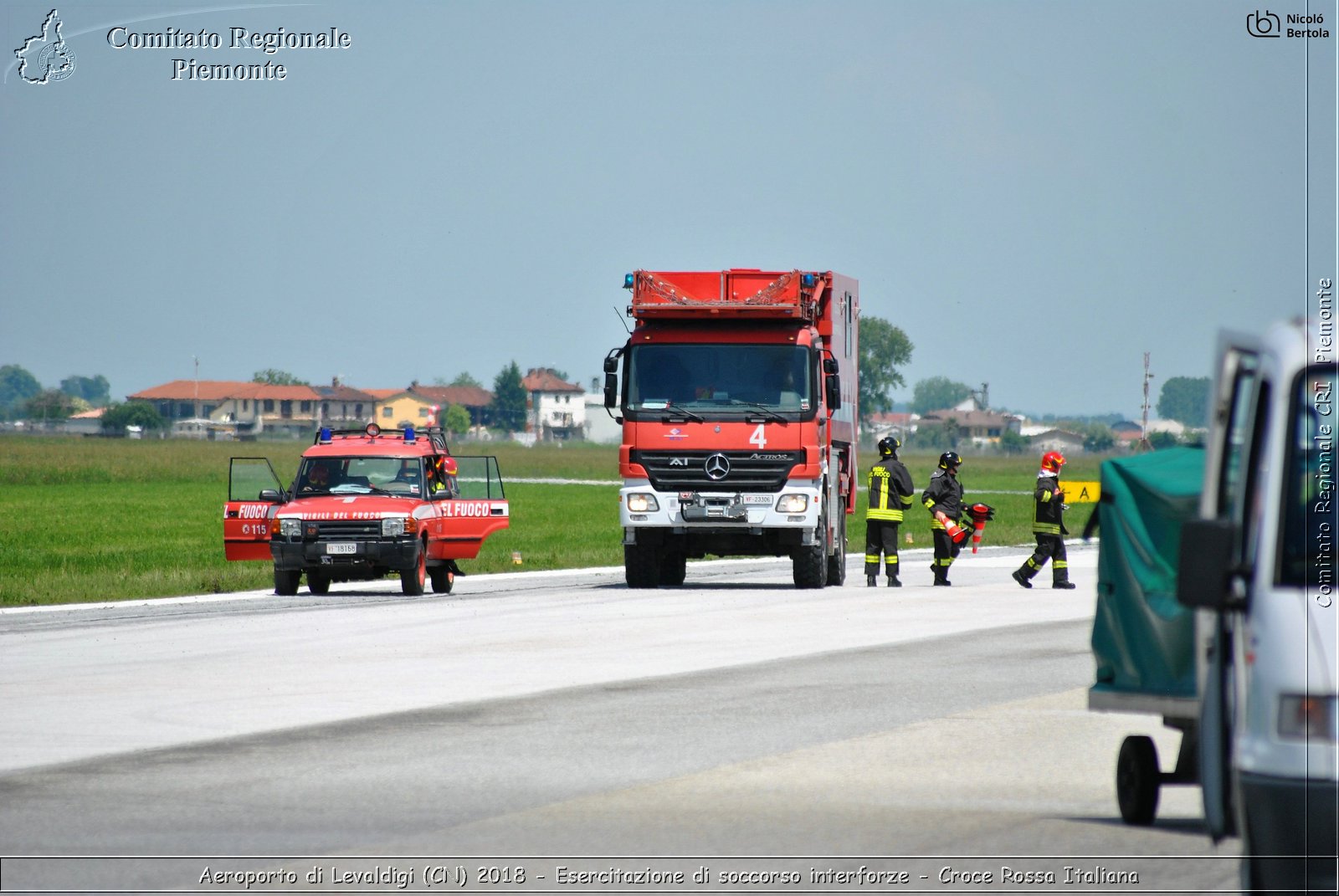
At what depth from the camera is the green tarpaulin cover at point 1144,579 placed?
326 inches

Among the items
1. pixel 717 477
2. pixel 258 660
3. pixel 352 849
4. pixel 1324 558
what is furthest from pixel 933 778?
pixel 717 477

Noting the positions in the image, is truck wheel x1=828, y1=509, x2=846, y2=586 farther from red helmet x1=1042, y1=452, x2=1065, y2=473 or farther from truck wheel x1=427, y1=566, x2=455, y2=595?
truck wheel x1=427, y1=566, x2=455, y2=595

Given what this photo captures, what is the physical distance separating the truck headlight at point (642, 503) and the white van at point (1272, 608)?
18960mm

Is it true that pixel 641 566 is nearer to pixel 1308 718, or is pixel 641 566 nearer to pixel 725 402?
pixel 725 402

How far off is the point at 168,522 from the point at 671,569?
24.1 m

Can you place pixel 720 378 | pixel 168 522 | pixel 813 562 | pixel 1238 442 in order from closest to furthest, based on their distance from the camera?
pixel 1238 442 → pixel 720 378 → pixel 813 562 → pixel 168 522

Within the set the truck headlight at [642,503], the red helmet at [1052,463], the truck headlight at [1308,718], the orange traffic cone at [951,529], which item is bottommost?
the orange traffic cone at [951,529]

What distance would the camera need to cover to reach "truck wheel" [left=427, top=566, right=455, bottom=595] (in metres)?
25.4

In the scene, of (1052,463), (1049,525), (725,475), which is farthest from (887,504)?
(725,475)

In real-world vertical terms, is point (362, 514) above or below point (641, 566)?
above

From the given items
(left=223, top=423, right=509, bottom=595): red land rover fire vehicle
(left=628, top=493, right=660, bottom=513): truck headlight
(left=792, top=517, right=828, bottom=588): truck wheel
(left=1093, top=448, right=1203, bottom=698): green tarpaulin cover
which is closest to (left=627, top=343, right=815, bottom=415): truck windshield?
(left=628, top=493, right=660, bottom=513): truck headlight

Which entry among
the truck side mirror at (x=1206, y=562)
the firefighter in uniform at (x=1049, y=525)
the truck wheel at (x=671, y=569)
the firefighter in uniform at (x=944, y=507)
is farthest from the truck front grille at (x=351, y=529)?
the truck side mirror at (x=1206, y=562)

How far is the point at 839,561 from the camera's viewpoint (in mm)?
27875

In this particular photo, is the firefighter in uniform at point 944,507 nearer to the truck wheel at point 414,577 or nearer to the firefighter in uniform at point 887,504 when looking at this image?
the firefighter in uniform at point 887,504
